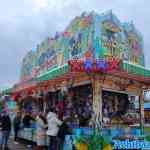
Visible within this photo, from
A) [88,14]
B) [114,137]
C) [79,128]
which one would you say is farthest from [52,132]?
[88,14]

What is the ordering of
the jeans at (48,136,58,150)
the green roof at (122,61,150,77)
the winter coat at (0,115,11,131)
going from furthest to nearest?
the winter coat at (0,115,11,131) < the green roof at (122,61,150,77) < the jeans at (48,136,58,150)

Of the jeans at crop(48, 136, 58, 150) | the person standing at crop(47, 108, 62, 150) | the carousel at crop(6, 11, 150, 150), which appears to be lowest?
the jeans at crop(48, 136, 58, 150)

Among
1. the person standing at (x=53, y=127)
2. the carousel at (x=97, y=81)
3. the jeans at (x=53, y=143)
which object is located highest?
the carousel at (x=97, y=81)

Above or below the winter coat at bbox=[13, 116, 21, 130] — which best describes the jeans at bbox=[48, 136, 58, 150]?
below

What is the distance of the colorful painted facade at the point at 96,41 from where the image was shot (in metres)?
14.0

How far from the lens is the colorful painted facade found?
46.0 feet

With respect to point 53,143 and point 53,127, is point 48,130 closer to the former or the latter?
point 53,127

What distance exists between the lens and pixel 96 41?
13.8m

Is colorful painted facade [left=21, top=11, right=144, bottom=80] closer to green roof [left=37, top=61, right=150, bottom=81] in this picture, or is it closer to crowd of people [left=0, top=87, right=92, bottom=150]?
green roof [left=37, top=61, right=150, bottom=81]

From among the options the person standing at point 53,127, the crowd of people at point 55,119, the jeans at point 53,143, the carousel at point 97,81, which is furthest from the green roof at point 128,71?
the jeans at point 53,143

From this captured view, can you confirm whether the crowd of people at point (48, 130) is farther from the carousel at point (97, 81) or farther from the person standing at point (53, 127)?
Answer: the carousel at point (97, 81)

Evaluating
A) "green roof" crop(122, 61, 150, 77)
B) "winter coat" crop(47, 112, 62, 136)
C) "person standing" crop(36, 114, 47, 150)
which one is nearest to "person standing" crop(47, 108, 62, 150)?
"winter coat" crop(47, 112, 62, 136)

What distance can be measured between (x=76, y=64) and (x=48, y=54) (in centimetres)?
647

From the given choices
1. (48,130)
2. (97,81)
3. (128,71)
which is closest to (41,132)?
(48,130)
